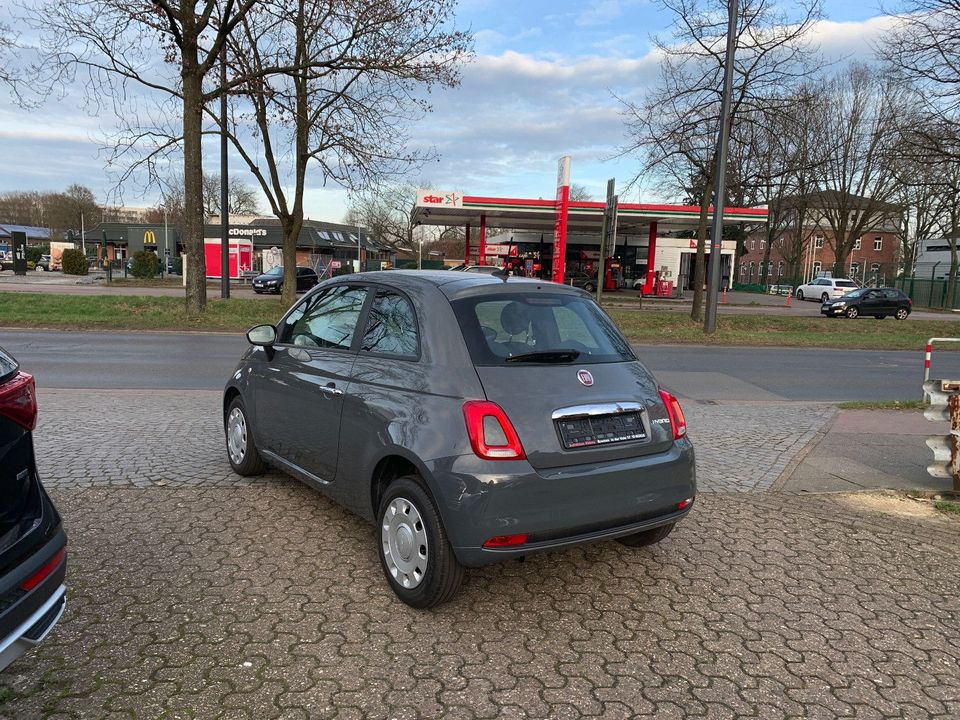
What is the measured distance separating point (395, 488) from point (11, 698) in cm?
167

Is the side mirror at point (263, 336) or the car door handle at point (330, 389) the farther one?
the side mirror at point (263, 336)

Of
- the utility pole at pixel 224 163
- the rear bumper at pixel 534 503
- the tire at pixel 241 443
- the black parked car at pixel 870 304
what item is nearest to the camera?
the rear bumper at pixel 534 503

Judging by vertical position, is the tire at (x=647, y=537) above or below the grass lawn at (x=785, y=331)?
below

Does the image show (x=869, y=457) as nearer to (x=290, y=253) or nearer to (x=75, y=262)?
(x=290, y=253)

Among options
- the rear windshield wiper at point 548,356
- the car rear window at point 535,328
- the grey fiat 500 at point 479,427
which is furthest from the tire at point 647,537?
the rear windshield wiper at point 548,356

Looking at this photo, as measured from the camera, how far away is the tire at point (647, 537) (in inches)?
153

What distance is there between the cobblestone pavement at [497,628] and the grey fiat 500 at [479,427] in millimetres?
353

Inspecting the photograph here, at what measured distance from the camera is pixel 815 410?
8844mm

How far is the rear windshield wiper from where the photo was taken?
3387mm

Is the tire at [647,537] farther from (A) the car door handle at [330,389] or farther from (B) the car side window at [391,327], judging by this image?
(A) the car door handle at [330,389]

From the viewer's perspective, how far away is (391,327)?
3770mm

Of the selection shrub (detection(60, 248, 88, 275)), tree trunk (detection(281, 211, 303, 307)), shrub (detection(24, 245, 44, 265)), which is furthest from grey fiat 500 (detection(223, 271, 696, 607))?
shrub (detection(24, 245, 44, 265))

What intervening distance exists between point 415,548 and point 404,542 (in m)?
0.09

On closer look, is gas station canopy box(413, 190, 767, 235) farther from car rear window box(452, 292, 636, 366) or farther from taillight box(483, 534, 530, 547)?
taillight box(483, 534, 530, 547)
